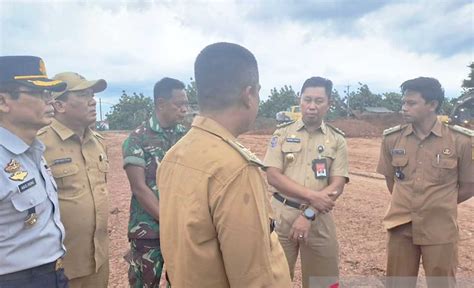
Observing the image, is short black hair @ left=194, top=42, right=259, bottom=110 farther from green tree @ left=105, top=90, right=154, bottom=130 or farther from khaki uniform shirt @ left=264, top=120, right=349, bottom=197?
green tree @ left=105, top=90, right=154, bottom=130

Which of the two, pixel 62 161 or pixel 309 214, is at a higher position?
pixel 62 161

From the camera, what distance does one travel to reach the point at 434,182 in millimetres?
3061

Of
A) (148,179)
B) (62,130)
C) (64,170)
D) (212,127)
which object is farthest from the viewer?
(148,179)

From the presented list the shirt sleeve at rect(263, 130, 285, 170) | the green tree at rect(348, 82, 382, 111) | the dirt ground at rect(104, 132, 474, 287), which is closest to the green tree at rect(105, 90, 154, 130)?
the green tree at rect(348, 82, 382, 111)

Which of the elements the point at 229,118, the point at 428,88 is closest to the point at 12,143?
the point at 229,118

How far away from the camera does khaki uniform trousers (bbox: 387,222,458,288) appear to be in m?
3.02

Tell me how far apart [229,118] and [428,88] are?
219 cm

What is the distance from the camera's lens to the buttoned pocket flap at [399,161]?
3201 millimetres

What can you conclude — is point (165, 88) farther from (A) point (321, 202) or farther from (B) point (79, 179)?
(A) point (321, 202)

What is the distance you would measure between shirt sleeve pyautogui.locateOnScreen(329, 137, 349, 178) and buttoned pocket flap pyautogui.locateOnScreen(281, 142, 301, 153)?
319 mm

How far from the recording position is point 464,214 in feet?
21.8

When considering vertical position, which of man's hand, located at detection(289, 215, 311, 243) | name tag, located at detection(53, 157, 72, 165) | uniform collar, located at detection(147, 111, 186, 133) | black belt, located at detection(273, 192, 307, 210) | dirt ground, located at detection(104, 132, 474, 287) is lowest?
dirt ground, located at detection(104, 132, 474, 287)

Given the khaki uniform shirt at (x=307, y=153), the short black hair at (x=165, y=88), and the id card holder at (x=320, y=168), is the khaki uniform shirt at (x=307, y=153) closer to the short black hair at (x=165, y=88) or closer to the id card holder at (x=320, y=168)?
the id card holder at (x=320, y=168)

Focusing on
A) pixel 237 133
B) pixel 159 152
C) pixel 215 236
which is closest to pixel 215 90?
pixel 237 133
